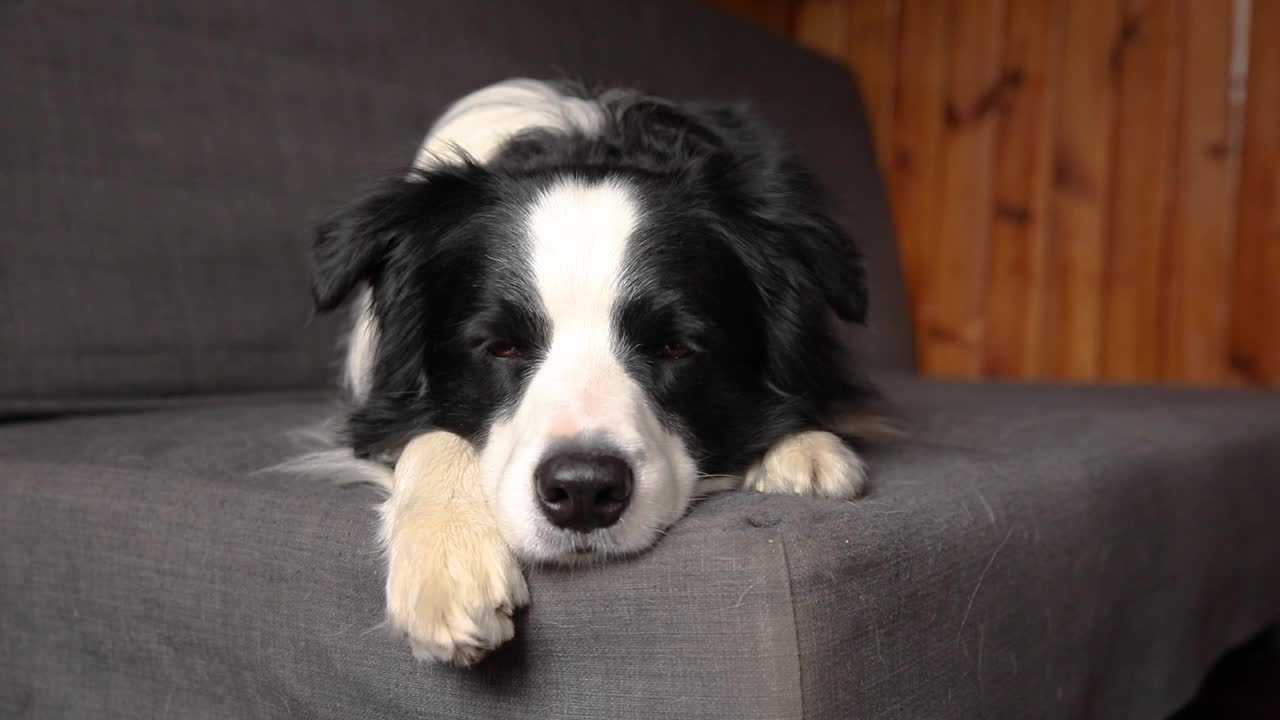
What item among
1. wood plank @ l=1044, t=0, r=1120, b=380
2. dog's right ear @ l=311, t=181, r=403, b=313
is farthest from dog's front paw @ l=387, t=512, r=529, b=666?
wood plank @ l=1044, t=0, r=1120, b=380

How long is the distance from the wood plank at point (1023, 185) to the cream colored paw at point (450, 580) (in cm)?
333

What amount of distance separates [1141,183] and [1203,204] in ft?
0.72

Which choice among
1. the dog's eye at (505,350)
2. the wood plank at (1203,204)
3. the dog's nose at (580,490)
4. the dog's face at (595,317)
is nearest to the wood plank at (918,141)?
the wood plank at (1203,204)

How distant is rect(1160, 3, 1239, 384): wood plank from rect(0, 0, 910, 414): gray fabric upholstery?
233cm

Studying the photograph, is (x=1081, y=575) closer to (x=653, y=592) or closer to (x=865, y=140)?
(x=653, y=592)

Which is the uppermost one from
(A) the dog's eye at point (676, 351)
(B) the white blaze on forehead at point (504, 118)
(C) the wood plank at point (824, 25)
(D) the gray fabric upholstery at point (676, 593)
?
(C) the wood plank at point (824, 25)

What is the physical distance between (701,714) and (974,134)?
3.61 m

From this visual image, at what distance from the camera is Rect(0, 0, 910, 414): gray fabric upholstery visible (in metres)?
2.02

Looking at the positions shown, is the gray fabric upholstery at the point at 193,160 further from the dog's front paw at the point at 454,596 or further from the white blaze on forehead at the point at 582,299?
the dog's front paw at the point at 454,596

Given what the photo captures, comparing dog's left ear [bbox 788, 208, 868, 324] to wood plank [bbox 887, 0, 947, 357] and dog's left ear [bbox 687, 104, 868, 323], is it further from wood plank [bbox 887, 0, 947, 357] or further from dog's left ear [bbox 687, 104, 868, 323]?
wood plank [bbox 887, 0, 947, 357]

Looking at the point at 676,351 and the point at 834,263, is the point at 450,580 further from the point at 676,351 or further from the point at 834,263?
the point at 834,263

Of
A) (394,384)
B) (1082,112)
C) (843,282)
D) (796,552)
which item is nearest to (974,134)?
(1082,112)

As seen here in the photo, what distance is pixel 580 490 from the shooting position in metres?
1.20

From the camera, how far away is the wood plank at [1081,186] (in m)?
3.92
